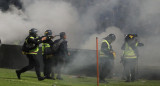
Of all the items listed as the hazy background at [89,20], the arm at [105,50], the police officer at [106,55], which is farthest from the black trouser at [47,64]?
the hazy background at [89,20]

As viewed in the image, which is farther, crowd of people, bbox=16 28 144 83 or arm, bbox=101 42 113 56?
crowd of people, bbox=16 28 144 83

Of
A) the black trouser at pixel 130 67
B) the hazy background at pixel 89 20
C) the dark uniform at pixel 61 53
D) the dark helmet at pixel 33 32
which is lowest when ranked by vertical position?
the black trouser at pixel 130 67

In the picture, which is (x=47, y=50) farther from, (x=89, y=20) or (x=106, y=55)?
(x=89, y=20)

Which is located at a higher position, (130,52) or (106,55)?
(130,52)

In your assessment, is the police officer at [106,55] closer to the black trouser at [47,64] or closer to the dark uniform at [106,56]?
the dark uniform at [106,56]

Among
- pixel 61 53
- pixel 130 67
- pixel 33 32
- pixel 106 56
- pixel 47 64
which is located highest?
pixel 33 32

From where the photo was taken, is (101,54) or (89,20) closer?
(101,54)

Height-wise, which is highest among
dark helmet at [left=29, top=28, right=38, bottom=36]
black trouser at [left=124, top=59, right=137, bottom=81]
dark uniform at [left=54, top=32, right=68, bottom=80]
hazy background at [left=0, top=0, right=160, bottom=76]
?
hazy background at [left=0, top=0, right=160, bottom=76]

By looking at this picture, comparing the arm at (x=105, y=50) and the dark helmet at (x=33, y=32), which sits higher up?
the dark helmet at (x=33, y=32)

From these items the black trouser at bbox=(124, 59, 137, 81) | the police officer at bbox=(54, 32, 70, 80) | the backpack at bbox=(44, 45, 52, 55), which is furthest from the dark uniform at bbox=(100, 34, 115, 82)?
the backpack at bbox=(44, 45, 52, 55)

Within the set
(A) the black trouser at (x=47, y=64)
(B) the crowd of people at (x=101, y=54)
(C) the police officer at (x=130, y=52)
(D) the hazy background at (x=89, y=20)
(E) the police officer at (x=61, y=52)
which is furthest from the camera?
(D) the hazy background at (x=89, y=20)

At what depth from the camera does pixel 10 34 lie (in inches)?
1018

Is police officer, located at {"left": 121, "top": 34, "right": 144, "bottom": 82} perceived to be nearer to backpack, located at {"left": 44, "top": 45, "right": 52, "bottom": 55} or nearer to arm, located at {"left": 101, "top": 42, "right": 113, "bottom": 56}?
arm, located at {"left": 101, "top": 42, "right": 113, "bottom": 56}

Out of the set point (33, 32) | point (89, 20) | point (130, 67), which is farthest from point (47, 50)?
point (89, 20)
